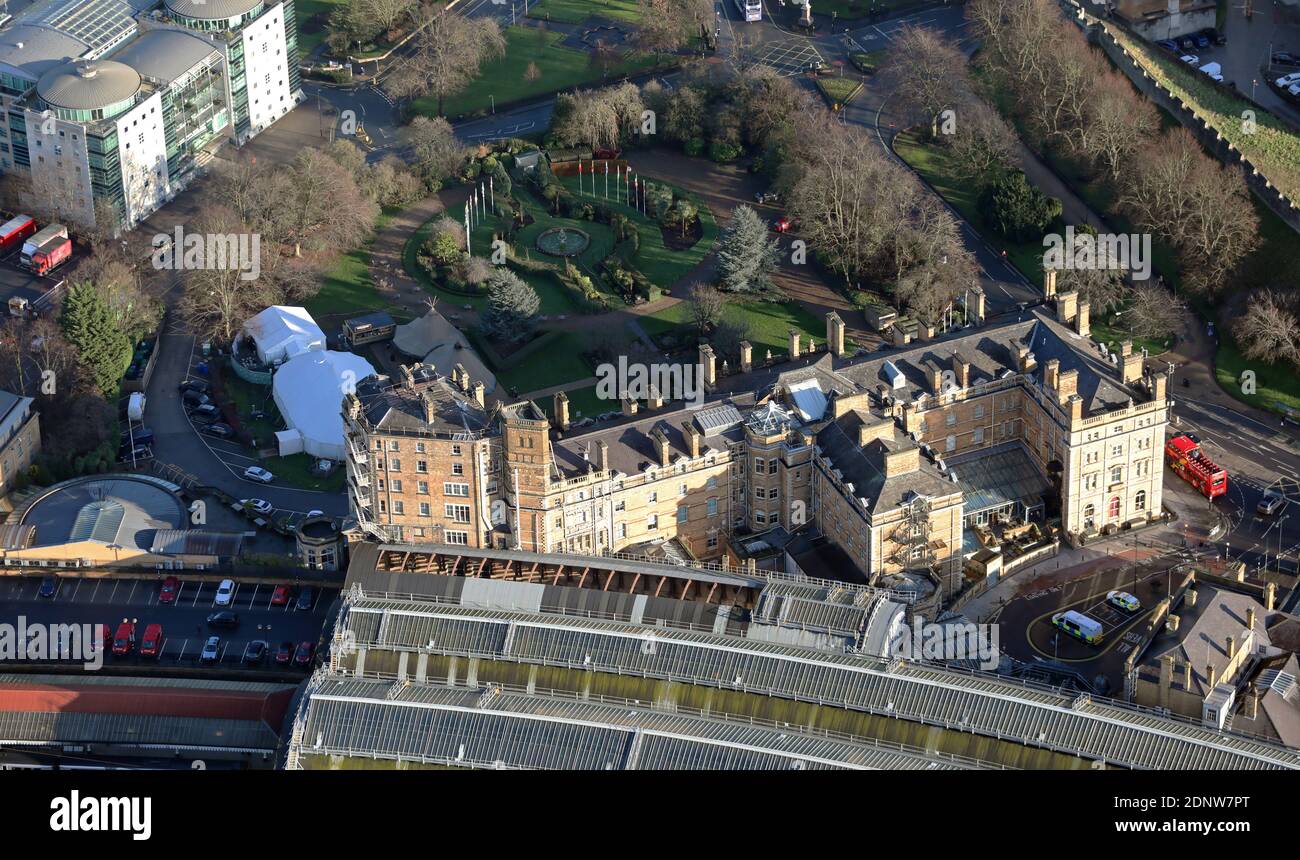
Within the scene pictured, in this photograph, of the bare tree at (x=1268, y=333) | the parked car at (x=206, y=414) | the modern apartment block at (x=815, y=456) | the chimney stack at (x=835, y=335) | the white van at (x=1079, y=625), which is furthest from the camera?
the parked car at (x=206, y=414)

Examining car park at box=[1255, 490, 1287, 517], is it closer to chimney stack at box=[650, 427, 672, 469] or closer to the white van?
the white van

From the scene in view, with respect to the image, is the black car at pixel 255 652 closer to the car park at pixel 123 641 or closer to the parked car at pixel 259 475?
the car park at pixel 123 641

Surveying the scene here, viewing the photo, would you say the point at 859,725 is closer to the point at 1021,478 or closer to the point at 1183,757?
the point at 1183,757

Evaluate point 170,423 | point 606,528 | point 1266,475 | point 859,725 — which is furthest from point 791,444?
point 170,423

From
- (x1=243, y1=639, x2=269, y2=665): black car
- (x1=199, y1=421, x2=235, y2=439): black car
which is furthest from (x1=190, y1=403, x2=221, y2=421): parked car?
(x1=243, y1=639, x2=269, y2=665): black car

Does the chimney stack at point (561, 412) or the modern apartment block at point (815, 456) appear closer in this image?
the modern apartment block at point (815, 456)

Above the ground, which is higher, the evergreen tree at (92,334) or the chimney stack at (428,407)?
the chimney stack at (428,407)

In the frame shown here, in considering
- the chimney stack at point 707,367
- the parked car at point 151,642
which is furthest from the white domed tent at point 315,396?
the chimney stack at point 707,367

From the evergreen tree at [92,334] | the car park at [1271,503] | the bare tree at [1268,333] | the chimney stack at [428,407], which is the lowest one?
the evergreen tree at [92,334]
